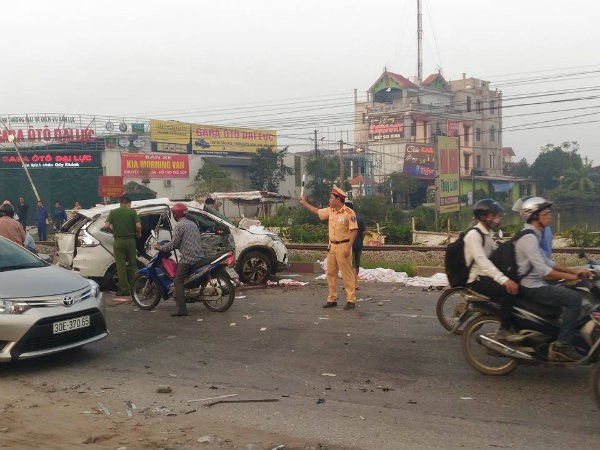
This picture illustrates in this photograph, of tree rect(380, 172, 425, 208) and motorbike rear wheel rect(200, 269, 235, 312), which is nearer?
motorbike rear wheel rect(200, 269, 235, 312)

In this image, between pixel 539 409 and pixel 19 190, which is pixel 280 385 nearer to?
pixel 539 409

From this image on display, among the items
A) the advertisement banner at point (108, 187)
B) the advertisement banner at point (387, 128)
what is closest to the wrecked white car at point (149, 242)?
the advertisement banner at point (108, 187)

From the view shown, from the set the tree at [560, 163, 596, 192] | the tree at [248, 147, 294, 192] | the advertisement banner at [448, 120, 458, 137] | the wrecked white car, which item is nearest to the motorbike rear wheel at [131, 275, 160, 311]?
the wrecked white car

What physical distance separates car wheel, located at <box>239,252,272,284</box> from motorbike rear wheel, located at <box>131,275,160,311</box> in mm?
3155

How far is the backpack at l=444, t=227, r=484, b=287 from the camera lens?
710cm

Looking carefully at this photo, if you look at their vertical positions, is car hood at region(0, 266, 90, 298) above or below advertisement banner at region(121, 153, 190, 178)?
below

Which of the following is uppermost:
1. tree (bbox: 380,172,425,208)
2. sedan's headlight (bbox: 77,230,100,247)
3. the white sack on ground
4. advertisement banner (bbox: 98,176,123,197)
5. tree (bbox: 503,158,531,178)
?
tree (bbox: 503,158,531,178)

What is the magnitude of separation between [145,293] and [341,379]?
5.26m

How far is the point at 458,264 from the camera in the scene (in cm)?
718

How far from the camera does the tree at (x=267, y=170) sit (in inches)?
2410

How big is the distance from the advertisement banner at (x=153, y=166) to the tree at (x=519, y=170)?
58903 millimetres

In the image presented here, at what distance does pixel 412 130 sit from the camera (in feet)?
307

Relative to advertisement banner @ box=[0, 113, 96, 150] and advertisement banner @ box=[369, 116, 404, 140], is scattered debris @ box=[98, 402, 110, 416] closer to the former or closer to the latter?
advertisement banner @ box=[0, 113, 96, 150]

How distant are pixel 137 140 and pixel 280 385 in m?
56.1
